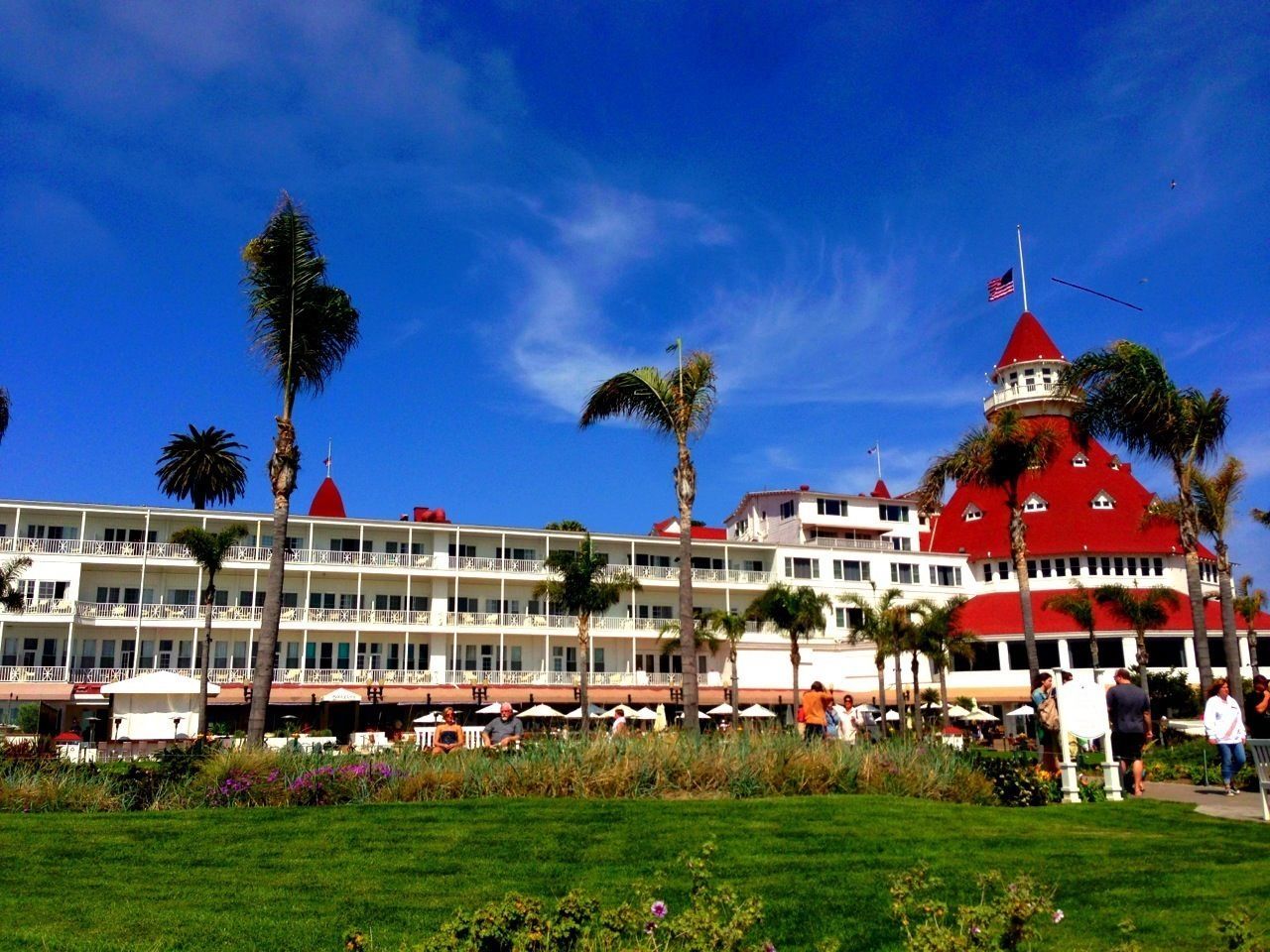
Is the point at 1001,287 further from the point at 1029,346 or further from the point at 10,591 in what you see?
the point at 10,591

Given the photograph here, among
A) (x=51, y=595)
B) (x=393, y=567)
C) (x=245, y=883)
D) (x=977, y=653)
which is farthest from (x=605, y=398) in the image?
(x=977, y=653)

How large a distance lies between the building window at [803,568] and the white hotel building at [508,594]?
0.39ft

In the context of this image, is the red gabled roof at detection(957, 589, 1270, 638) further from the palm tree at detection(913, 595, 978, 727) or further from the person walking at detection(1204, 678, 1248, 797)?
the person walking at detection(1204, 678, 1248, 797)

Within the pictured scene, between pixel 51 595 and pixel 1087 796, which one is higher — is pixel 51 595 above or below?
above

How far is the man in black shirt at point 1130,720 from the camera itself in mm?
15578

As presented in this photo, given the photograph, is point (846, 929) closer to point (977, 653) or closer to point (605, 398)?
point (605, 398)

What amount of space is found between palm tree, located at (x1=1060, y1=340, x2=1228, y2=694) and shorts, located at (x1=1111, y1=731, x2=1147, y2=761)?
40.2 feet

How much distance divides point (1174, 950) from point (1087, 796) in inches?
351

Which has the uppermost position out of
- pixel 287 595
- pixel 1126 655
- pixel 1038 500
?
pixel 1038 500

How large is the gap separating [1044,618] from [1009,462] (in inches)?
1071

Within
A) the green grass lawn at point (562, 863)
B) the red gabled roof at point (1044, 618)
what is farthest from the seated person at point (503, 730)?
the red gabled roof at point (1044, 618)

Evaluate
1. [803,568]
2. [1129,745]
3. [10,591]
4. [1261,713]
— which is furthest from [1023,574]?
[10,591]

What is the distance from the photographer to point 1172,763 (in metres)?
21.2

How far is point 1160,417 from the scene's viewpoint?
27453mm
